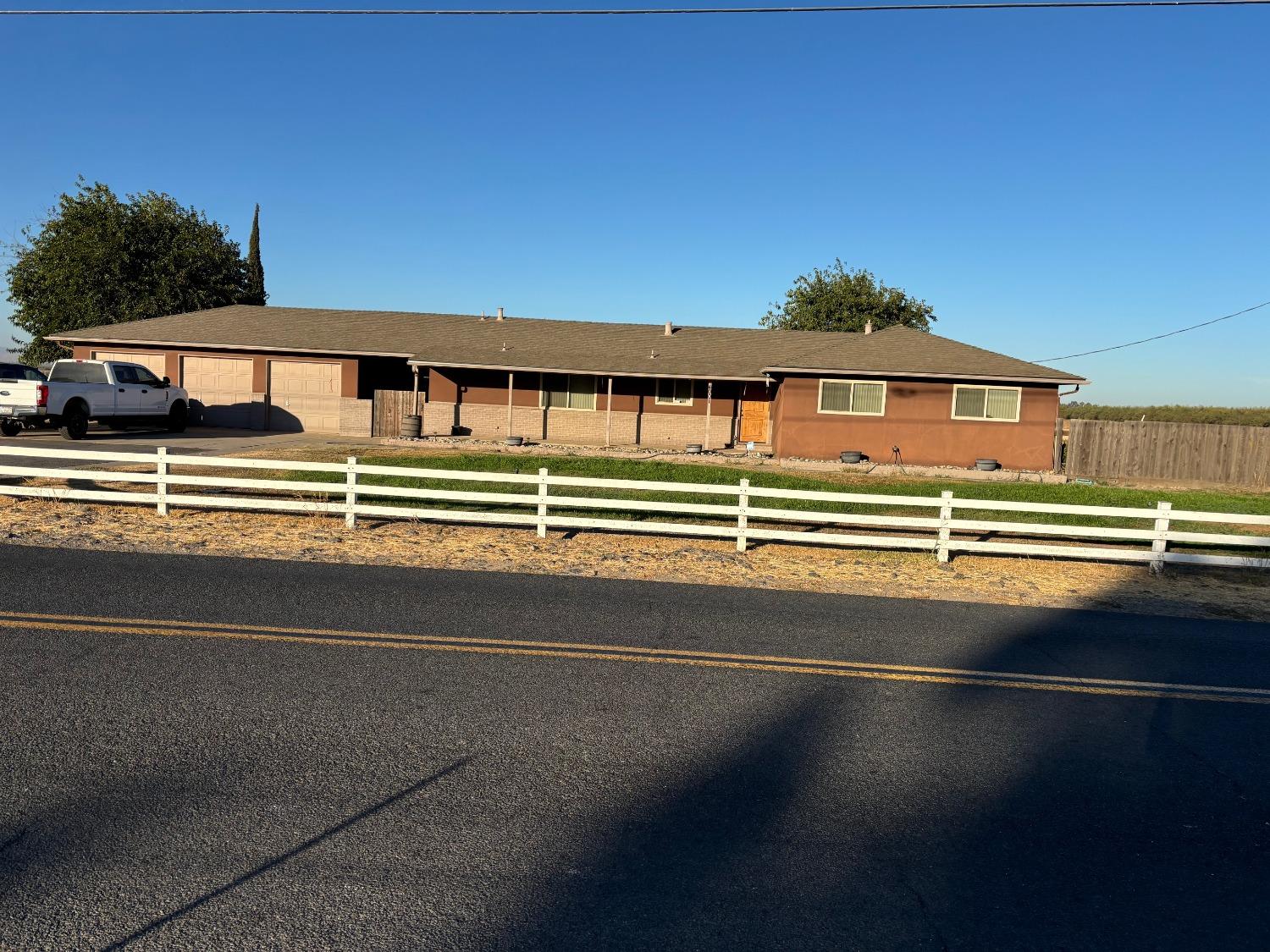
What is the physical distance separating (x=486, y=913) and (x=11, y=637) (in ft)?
17.1

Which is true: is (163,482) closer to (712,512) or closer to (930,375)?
(712,512)

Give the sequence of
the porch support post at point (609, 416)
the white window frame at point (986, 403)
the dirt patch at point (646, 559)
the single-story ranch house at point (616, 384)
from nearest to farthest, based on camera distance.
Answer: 1. the dirt patch at point (646, 559)
2. the white window frame at point (986, 403)
3. the single-story ranch house at point (616, 384)
4. the porch support post at point (609, 416)

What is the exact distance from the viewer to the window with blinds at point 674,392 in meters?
31.4

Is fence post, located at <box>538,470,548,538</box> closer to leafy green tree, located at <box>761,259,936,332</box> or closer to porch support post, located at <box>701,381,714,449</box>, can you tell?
porch support post, located at <box>701,381,714,449</box>

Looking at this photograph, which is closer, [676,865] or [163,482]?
[676,865]

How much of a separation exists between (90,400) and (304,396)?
25.7 ft

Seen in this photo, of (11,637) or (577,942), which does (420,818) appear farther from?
(11,637)

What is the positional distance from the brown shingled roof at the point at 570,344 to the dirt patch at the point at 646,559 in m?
15.7

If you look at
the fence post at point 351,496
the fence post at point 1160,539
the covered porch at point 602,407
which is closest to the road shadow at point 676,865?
the fence post at point 1160,539

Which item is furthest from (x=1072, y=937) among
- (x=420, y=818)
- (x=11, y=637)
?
(x=11, y=637)

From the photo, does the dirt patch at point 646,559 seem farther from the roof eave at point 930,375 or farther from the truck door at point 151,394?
the roof eave at point 930,375

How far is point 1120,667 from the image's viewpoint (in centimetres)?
745

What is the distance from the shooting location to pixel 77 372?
2480 cm

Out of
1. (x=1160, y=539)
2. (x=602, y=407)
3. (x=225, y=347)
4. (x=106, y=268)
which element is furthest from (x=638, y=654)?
→ (x=106, y=268)
